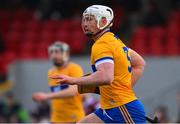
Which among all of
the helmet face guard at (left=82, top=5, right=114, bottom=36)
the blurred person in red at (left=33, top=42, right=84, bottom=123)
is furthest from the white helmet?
the blurred person in red at (left=33, top=42, right=84, bottom=123)

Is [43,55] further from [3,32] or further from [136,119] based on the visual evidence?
[136,119]

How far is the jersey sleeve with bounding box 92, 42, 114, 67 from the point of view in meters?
7.70

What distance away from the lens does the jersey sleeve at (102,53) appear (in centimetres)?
770

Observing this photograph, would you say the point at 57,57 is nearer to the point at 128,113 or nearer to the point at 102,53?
the point at 128,113

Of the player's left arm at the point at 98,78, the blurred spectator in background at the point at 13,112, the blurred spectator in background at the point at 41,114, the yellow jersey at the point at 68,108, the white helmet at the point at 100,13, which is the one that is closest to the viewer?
the player's left arm at the point at 98,78

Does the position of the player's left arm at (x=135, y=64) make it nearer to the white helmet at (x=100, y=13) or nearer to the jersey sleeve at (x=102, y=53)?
the white helmet at (x=100, y=13)

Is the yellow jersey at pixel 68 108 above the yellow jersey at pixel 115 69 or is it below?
below

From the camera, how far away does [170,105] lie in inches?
647

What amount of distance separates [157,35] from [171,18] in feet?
3.29

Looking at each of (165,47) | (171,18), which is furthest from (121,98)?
(171,18)

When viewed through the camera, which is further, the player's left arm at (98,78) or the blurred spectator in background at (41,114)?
the blurred spectator in background at (41,114)

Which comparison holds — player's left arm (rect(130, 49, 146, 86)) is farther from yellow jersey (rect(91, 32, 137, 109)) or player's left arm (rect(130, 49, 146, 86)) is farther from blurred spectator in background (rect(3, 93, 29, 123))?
blurred spectator in background (rect(3, 93, 29, 123))

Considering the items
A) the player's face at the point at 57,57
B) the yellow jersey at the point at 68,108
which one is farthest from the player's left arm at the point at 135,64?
the player's face at the point at 57,57

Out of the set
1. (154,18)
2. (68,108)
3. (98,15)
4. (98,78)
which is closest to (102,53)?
(98,78)
